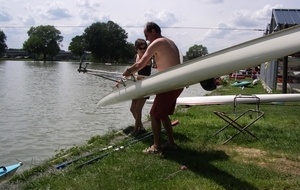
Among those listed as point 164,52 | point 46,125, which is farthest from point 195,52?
point 164,52

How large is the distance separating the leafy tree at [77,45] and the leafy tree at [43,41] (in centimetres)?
1650

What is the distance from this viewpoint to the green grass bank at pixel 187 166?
422 cm

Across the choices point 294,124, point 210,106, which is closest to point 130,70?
point 294,124

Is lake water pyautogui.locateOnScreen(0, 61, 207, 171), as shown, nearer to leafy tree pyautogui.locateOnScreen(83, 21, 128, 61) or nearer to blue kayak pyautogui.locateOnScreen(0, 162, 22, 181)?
blue kayak pyautogui.locateOnScreen(0, 162, 22, 181)

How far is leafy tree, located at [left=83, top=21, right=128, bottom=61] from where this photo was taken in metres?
101

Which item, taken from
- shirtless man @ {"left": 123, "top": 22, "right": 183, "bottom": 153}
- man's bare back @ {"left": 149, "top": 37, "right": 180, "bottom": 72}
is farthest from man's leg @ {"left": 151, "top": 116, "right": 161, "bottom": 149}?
man's bare back @ {"left": 149, "top": 37, "right": 180, "bottom": 72}

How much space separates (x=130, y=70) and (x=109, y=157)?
1335 mm

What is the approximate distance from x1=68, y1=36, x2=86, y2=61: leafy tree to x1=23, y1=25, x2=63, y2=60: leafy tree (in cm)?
1650

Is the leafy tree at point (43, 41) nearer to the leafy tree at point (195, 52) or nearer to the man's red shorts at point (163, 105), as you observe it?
the leafy tree at point (195, 52)

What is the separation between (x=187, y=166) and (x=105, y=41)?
100m

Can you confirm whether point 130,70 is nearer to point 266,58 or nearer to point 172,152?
point 172,152

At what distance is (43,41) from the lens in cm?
11606

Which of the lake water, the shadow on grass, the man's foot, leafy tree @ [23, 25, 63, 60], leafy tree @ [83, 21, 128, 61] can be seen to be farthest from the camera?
leafy tree @ [23, 25, 63, 60]

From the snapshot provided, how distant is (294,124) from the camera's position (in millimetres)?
8078
